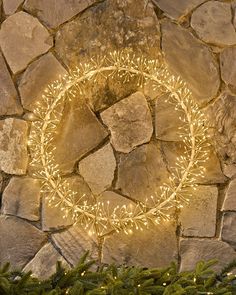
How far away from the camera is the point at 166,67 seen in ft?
10.4

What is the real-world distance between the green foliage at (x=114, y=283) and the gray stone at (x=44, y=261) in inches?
22.7

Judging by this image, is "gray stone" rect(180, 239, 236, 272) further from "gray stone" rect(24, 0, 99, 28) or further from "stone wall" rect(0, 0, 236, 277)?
"gray stone" rect(24, 0, 99, 28)

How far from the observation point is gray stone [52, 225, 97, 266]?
3.20 metres

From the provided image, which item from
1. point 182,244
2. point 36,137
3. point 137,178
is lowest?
point 182,244

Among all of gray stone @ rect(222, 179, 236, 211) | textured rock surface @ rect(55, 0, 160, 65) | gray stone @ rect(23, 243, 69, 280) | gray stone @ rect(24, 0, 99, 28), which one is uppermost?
gray stone @ rect(24, 0, 99, 28)

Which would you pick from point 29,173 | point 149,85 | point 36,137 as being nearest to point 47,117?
point 36,137

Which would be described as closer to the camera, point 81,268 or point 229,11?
point 81,268

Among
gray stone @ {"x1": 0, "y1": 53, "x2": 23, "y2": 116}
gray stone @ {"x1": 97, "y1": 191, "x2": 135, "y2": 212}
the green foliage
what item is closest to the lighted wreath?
gray stone @ {"x1": 97, "y1": 191, "x2": 135, "y2": 212}

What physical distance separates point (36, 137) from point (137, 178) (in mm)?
585

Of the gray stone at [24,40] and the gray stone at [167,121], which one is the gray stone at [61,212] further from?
the gray stone at [24,40]

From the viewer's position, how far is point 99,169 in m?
3.21

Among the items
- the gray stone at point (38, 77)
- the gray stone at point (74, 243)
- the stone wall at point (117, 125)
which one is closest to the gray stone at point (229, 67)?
the stone wall at point (117, 125)

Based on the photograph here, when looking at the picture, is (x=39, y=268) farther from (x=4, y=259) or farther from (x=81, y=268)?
(x=81, y=268)

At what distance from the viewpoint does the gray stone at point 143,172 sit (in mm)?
3182
